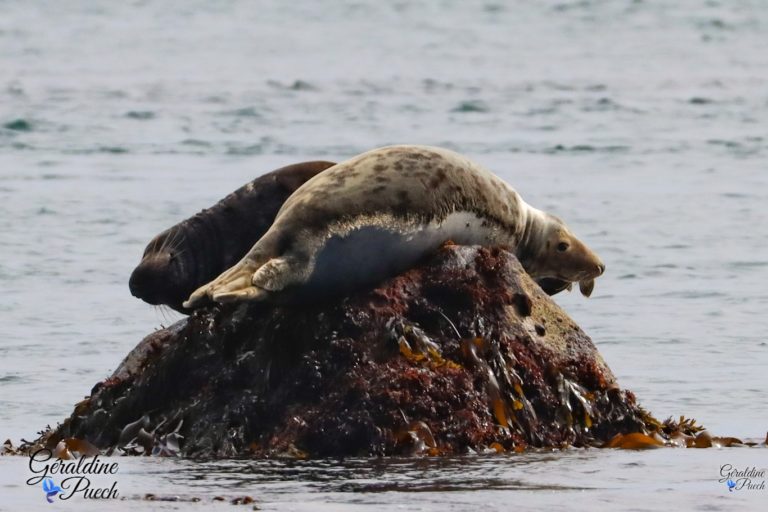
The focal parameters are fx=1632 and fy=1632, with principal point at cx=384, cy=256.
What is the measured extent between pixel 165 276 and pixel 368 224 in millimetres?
1380

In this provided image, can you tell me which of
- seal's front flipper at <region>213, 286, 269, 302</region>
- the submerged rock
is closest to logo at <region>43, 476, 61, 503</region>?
the submerged rock

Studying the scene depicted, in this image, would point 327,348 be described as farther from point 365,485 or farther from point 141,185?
point 141,185

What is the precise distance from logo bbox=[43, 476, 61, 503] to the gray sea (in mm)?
67

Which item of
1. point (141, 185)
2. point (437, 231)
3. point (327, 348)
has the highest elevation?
point (437, 231)

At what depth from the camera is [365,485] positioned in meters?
5.54

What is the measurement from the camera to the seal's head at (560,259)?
753cm

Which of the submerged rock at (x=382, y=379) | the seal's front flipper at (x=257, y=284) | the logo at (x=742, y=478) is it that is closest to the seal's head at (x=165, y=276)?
the submerged rock at (x=382, y=379)

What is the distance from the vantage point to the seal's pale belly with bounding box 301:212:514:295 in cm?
636

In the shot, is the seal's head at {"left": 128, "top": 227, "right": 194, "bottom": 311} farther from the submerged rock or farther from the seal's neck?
the seal's neck

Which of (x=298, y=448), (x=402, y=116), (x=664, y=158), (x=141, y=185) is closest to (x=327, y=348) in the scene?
(x=298, y=448)

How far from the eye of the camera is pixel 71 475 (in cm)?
596

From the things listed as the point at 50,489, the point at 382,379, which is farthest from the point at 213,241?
the point at 50,489

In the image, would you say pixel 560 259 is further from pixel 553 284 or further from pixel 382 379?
pixel 382 379

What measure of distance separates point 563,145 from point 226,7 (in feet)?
62.4
